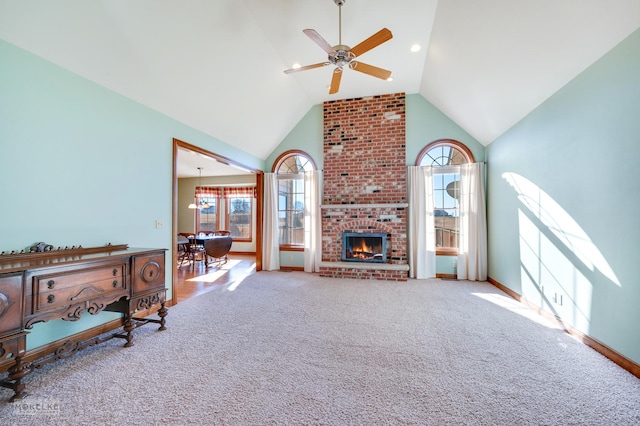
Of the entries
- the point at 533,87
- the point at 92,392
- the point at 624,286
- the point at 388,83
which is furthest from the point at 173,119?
the point at 624,286

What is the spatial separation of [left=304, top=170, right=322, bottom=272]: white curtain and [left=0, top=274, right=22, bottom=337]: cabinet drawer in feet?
13.6

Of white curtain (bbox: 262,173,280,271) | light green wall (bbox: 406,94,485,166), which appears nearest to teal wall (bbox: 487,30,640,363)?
light green wall (bbox: 406,94,485,166)

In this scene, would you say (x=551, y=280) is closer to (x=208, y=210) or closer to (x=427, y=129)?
(x=427, y=129)

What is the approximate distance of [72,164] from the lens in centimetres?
238

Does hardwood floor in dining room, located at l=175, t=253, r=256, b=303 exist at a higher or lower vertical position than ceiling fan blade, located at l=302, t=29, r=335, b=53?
lower

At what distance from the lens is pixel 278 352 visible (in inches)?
90.1

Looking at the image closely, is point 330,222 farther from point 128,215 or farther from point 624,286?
point 624,286

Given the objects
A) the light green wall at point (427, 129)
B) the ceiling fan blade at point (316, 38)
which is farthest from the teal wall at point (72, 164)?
the light green wall at point (427, 129)

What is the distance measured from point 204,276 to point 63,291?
3.41m

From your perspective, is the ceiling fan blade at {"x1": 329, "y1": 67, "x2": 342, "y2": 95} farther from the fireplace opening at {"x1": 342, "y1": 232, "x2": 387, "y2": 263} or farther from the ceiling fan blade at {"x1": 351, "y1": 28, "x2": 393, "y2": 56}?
the fireplace opening at {"x1": 342, "y1": 232, "x2": 387, "y2": 263}

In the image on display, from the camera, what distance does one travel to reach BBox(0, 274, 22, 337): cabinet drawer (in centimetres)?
161

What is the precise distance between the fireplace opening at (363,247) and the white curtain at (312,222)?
1.81 ft

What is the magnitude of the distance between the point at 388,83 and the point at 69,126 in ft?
14.7

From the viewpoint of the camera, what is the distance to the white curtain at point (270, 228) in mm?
5672
